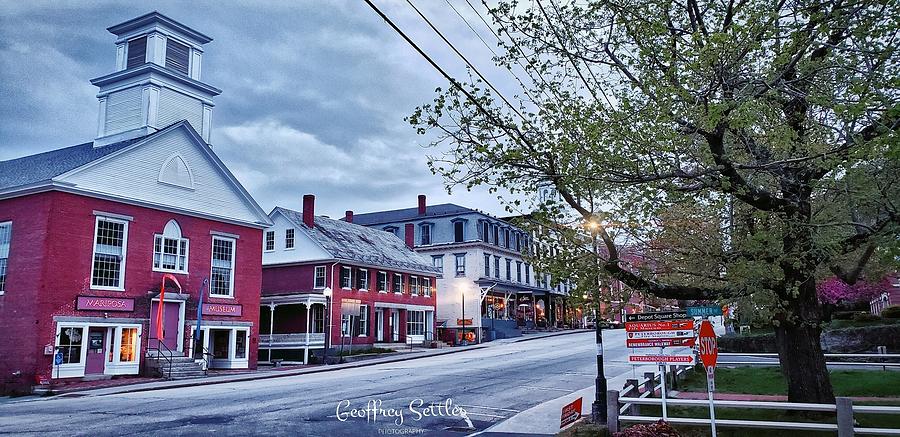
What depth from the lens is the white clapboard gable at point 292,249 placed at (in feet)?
144

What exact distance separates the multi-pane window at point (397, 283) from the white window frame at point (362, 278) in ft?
10.4

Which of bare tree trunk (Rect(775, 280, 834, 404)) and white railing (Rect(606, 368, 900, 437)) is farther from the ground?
bare tree trunk (Rect(775, 280, 834, 404))

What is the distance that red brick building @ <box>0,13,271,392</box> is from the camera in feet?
84.8

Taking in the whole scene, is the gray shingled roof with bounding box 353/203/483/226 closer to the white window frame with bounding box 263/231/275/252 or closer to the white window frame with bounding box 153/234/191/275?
the white window frame with bounding box 263/231/275/252

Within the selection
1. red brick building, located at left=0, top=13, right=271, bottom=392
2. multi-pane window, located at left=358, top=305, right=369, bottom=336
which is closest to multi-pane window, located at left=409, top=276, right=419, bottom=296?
multi-pane window, located at left=358, top=305, right=369, bottom=336

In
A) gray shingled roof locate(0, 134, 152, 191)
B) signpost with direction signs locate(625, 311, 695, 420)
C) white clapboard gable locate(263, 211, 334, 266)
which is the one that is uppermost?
gray shingled roof locate(0, 134, 152, 191)

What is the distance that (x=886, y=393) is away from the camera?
18.0m

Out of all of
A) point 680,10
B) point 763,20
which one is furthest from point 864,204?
point 680,10

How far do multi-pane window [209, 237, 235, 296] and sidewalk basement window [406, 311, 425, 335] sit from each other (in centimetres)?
1894

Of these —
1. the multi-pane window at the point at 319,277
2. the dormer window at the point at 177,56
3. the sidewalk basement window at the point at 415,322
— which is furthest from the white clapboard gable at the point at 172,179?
the sidewalk basement window at the point at 415,322

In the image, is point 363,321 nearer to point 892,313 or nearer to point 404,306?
point 404,306

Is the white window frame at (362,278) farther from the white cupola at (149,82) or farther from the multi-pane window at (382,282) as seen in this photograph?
the white cupola at (149,82)

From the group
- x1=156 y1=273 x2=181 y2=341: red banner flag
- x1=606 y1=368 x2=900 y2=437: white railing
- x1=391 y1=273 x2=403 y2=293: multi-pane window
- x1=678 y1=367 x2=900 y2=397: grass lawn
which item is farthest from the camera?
x1=391 y1=273 x2=403 y2=293: multi-pane window

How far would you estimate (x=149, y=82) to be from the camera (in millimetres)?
32750
